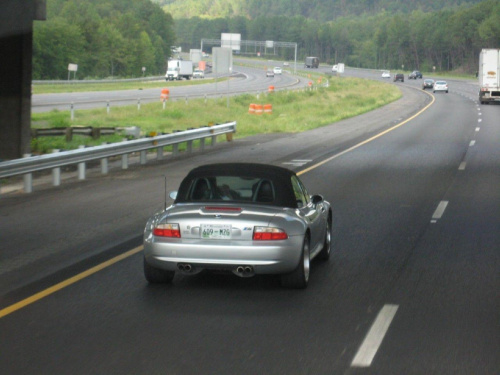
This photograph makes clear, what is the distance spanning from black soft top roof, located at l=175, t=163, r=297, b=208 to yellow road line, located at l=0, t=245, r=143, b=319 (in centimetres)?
142

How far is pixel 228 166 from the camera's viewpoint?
32.2 ft

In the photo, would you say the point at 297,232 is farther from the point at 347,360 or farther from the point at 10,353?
the point at 10,353

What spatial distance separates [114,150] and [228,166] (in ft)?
38.7

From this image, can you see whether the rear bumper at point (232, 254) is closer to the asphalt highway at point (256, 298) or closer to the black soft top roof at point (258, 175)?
the asphalt highway at point (256, 298)

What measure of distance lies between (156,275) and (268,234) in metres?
1.35

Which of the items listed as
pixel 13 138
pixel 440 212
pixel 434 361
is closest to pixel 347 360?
pixel 434 361

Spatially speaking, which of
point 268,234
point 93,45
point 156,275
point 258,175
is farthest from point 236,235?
point 93,45

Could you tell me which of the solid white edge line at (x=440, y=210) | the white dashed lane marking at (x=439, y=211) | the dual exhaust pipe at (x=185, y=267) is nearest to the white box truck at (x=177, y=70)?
the solid white edge line at (x=440, y=210)

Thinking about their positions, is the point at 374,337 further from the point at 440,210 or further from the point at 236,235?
the point at 440,210

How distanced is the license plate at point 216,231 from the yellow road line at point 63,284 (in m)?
1.65

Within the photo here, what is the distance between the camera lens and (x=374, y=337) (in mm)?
7352

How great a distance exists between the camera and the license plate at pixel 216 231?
29.0ft

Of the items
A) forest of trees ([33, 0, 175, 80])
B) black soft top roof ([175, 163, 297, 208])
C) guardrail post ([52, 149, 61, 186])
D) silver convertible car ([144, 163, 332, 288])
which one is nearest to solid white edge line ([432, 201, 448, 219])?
black soft top roof ([175, 163, 297, 208])

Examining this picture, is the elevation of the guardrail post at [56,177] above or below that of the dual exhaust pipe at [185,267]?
below
